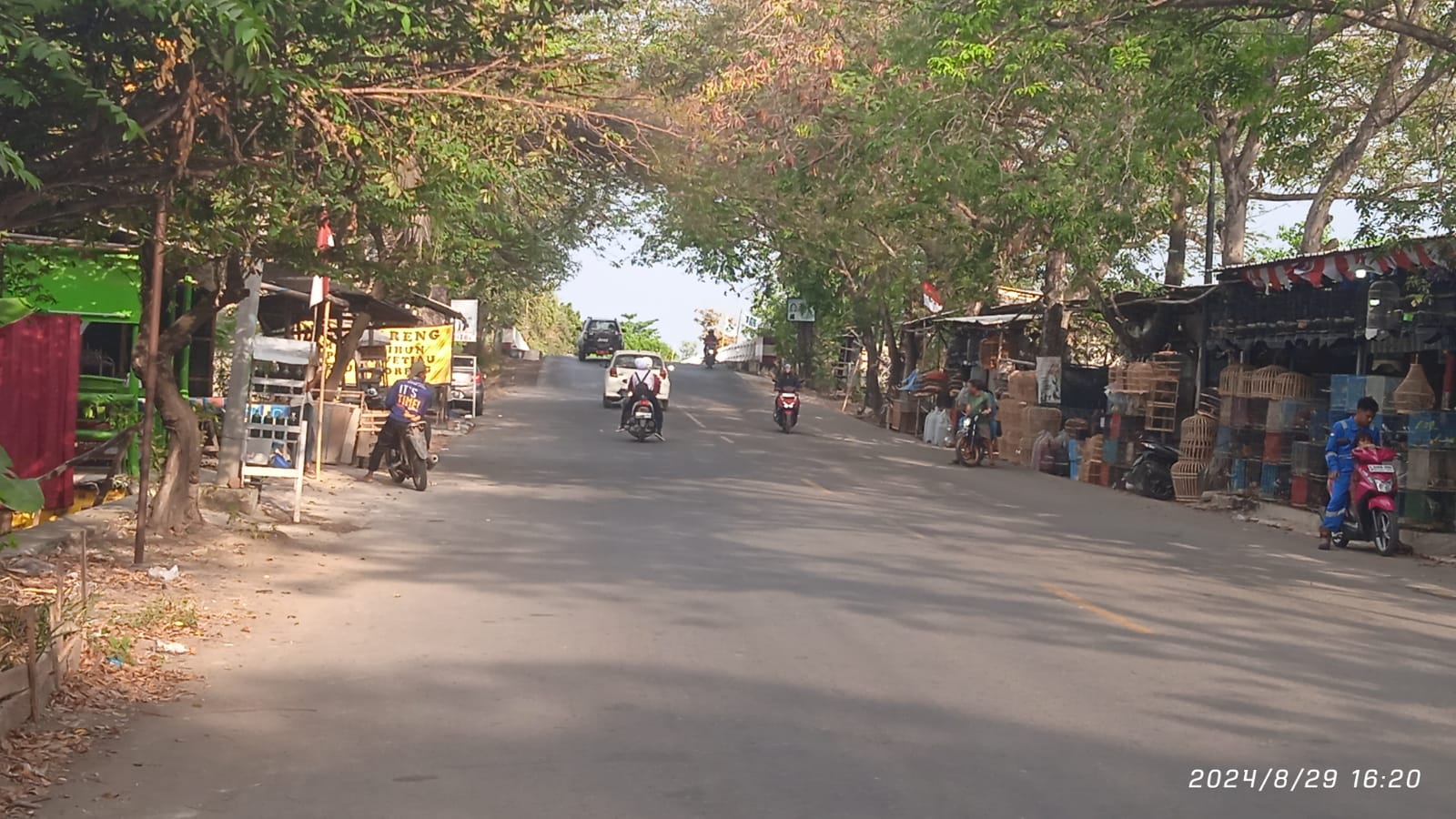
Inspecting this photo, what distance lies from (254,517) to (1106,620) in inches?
329

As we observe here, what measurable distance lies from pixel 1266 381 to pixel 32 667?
18.6 metres

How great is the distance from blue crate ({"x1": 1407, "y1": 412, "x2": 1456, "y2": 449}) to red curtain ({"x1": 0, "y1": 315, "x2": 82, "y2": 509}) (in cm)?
1448

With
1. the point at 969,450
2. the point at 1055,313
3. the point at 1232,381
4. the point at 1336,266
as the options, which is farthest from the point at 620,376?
the point at 1336,266

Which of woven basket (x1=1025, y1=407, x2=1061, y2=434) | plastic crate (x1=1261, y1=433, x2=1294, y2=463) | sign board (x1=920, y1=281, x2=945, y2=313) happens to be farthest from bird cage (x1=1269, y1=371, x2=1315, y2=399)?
sign board (x1=920, y1=281, x2=945, y2=313)

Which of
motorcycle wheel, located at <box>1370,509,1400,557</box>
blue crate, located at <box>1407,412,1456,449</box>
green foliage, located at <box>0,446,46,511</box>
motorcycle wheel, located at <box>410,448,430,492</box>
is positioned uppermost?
blue crate, located at <box>1407,412,1456,449</box>

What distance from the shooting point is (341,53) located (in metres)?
10.8

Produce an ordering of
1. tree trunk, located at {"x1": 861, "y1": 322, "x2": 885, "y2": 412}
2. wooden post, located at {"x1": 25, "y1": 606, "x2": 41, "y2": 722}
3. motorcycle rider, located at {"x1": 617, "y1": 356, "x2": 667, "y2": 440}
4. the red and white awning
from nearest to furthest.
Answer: wooden post, located at {"x1": 25, "y1": 606, "x2": 41, "y2": 722} < the red and white awning < motorcycle rider, located at {"x1": 617, "y1": 356, "x2": 667, "y2": 440} < tree trunk, located at {"x1": 861, "y1": 322, "x2": 885, "y2": 412}

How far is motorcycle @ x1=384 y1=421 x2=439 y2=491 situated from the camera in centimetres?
1889

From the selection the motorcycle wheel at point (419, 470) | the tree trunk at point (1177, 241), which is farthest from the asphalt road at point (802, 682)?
the tree trunk at point (1177, 241)

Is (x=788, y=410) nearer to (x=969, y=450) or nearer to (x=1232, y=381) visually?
(x=969, y=450)

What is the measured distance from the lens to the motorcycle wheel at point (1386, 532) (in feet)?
51.5

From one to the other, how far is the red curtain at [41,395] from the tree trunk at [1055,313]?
2057cm

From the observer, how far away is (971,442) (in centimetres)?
2741

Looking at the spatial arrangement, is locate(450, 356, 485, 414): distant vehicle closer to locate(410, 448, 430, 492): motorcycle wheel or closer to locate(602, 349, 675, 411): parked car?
locate(602, 349, 675, 411): parked car
